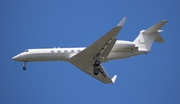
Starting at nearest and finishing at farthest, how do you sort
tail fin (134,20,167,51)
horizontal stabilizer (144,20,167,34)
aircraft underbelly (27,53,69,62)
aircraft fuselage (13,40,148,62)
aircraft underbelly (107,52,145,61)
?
horizontal stabilizer (144,20,167,34), aircraft fuselage (13,40,148,62), aircraft underbelly (107,52,145,61), aircraft underbelly (27,53,69,62), tail fin (134,20,167,51)

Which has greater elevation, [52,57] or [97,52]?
[52,57]

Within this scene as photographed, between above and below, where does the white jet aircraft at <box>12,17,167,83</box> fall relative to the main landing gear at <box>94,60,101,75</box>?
above

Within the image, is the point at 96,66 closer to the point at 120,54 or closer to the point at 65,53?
the point at 120,54

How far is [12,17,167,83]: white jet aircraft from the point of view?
25.3 m

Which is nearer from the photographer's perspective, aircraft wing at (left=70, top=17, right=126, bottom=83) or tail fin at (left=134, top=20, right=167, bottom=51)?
aircraft wing at (left=70, top=17, right=126, bottom=83)

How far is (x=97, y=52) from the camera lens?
25.4 m

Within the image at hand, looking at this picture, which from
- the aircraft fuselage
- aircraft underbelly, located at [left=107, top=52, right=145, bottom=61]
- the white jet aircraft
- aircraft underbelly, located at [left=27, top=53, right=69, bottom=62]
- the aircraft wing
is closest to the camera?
the aircraft wing

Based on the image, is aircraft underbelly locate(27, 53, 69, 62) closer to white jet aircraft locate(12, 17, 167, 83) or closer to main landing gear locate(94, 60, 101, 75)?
white jet aircraft locate(12, 17, 167, 83)

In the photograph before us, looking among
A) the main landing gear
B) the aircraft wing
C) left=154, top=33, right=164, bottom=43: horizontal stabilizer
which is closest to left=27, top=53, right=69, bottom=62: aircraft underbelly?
the aircraft wing

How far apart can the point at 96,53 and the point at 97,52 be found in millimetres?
136

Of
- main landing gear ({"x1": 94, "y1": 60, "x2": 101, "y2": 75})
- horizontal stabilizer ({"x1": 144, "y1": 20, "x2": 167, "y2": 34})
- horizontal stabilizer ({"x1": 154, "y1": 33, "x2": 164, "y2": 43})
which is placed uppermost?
horizontal stabilizer ({"x1": 144, "y1": 20, "x2": 167, "y2": 34})

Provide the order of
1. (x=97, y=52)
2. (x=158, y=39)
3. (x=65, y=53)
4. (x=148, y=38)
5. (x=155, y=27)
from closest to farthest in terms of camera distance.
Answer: (x=97, y=52) < (x=155, y=27) < (x=65, y=53) < (x=158, y=39) < (x=148, y=38)

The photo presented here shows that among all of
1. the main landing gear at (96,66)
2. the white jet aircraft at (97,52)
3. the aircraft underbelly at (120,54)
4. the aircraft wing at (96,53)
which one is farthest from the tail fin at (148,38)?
the main landing gear at (96,66)

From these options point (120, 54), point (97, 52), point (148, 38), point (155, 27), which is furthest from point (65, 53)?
point (155, 27)
